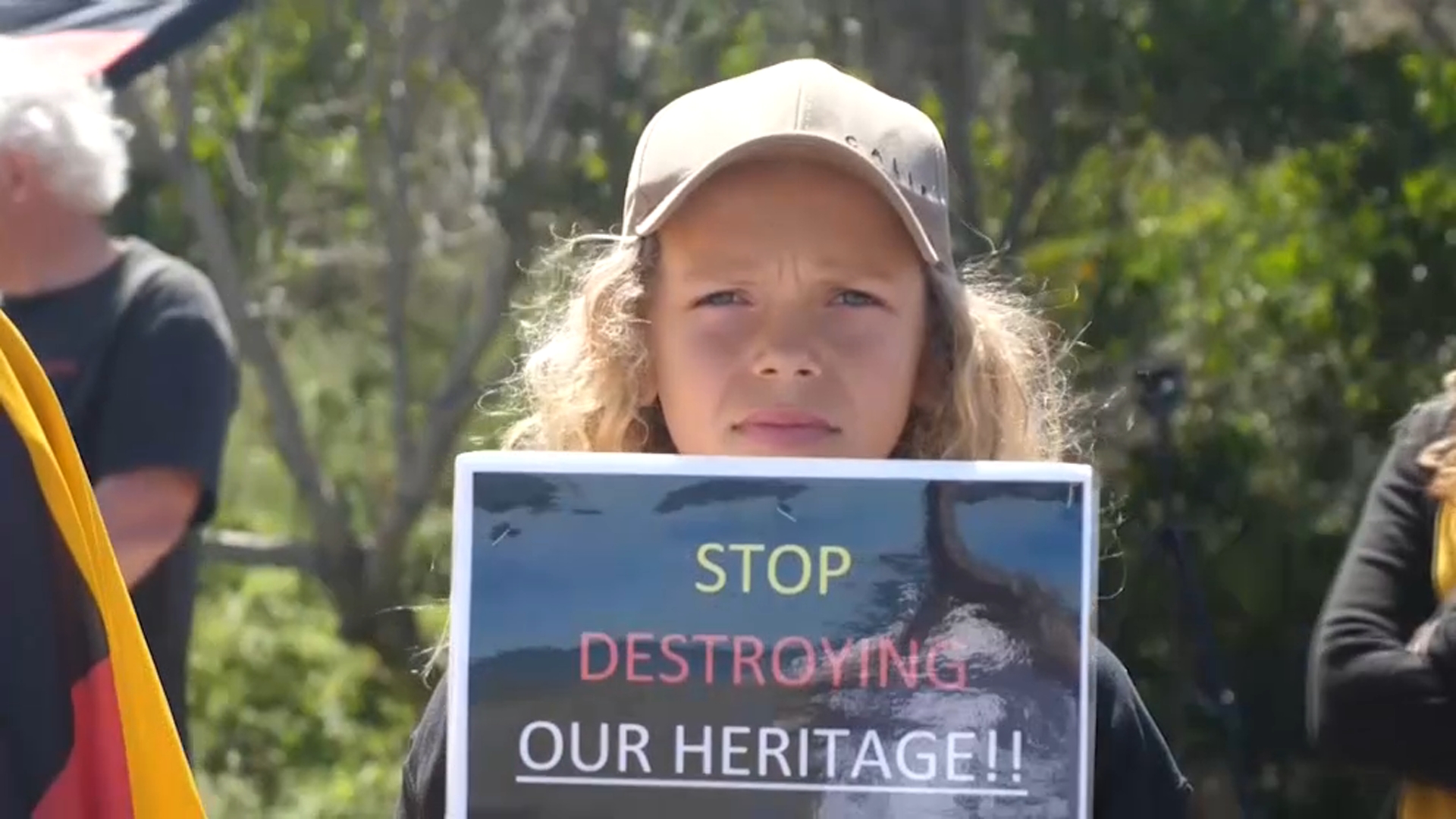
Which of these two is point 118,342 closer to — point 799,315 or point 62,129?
point 62,129

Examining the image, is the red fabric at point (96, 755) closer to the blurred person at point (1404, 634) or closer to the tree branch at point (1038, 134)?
the blurred person at point (1404, 634)

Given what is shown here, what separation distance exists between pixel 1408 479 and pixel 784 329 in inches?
42.6

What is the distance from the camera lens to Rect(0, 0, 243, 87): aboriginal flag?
10.3 ft

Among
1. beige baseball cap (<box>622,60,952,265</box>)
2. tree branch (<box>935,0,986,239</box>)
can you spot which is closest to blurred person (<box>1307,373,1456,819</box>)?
beige baseball cap (<box>622,60,952,265</box>)

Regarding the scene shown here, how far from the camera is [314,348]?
659cm

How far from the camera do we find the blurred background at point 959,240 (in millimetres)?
Answer: 4719

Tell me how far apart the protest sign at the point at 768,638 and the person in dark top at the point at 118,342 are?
5.62 feet

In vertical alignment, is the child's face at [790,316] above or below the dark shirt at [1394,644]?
above

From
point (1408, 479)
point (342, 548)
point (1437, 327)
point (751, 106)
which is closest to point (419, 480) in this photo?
point (342, 548)

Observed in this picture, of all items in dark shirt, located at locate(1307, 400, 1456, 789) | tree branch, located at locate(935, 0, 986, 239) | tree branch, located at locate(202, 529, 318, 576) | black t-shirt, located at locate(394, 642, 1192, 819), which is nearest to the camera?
black t-shirt, located at locate(394, 642, 1192, 819)

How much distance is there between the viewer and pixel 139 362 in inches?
113

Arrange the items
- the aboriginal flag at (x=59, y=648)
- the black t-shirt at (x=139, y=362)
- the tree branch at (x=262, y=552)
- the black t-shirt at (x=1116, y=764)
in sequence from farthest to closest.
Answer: the tree branch at (x=262, y=552) < the black t-shirt at (x=139, y=362) < the black t-shirt at (x=1116, y=764) < the aboriginal flag at (x=59, y=648)

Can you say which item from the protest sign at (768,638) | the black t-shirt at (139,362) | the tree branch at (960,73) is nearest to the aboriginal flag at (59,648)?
the protest sign at (768,638)

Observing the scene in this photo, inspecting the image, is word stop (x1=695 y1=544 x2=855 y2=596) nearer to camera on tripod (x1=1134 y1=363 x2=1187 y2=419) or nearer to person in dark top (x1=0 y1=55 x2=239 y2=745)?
person in dark top (x1=0 y1=55 x2=239 y2=745)
